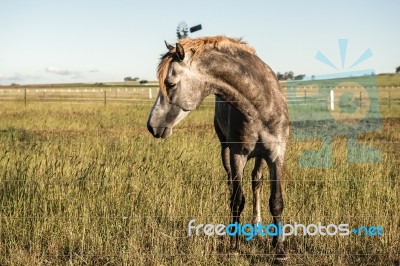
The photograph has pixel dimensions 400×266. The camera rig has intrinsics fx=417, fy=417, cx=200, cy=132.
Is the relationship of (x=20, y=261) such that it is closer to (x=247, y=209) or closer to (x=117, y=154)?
(x=247, y=209)

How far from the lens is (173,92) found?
13.1 feet

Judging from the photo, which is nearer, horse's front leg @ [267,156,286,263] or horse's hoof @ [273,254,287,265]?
horse's hoof @ [273,254,287,265]

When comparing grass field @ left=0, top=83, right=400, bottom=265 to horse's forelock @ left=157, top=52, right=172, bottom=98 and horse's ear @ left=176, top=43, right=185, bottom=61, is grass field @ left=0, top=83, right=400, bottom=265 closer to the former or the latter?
horse's forelock @ left=157, top=52, right=172, bottom=98

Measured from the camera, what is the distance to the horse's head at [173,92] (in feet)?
12.9

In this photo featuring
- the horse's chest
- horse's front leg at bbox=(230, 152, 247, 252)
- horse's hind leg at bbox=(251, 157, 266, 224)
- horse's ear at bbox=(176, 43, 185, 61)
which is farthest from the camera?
horse's hind leg at bbox=(251, 157, 266, 224)

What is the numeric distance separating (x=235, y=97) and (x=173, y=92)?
2.15ft

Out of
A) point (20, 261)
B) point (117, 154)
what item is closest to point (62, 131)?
point (117, 154)

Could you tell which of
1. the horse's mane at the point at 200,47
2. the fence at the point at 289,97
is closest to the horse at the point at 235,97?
the horse's mane at the point at 200,47

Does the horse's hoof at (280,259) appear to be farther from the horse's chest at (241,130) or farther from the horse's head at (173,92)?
the horse's head at (173,92)

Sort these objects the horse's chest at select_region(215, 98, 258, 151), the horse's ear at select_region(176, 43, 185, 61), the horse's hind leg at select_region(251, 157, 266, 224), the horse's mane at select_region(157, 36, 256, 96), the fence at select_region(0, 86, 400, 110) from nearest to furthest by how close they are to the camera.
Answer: the horse's ear at select_region(176, 43, 185, 61) → the horse's mane at select_region(157, 36, 256, 96) → the horse's chest at select_region(215, 98, 258, 151) → the horse's hind leg at select_region(251, 157, 266, 224) → the fence at select_region(0, 86, 400, 110)

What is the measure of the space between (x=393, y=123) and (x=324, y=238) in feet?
46.5

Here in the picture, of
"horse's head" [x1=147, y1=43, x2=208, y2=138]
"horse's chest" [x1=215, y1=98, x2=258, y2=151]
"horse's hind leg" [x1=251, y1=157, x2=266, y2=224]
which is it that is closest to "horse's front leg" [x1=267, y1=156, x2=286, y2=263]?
"horse's chest" [x1=215, y1=98, x2=258, y2=151]

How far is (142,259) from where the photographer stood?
3875 millimetres

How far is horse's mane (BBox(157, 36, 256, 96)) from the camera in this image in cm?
394
